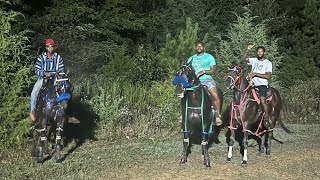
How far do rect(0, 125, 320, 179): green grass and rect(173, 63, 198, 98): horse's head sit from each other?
1.69 metres

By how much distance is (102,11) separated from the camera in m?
24.7

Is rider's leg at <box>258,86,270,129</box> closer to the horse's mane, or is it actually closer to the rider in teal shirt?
the rider in teal shirt

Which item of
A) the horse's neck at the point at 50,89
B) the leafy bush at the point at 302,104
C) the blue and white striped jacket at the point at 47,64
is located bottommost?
the leafy bush at the point at 302,104

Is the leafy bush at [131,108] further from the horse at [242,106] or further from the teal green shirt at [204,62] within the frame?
the horse at [242,106]

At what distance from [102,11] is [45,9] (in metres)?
3.06

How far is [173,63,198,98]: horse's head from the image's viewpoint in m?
9.27

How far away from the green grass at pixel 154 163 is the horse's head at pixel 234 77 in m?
1.77

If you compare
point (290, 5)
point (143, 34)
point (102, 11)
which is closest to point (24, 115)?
point (102, 11)

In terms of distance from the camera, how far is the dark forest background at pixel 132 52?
40.0 feet

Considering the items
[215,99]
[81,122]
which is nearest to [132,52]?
[81,122]

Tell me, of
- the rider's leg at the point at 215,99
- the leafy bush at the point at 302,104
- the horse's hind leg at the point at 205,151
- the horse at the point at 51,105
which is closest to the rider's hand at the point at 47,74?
the horse at the point at 51,105

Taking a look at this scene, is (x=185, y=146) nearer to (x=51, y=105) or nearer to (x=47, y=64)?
(x=51, y=105)

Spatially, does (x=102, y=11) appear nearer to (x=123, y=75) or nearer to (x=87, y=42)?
(x=87, y=42)

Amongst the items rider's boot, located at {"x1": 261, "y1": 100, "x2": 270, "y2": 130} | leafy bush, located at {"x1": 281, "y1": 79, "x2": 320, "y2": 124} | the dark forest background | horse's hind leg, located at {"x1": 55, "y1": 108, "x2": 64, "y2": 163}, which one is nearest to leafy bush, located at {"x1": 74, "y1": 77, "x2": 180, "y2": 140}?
the dark forest background
